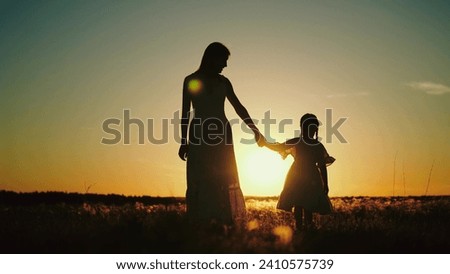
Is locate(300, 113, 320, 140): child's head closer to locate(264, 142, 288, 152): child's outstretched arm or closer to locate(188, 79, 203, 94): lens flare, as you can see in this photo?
locate(264, 142, 288, 152): child's outstretched arm

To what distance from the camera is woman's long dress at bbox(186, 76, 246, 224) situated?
992 cm

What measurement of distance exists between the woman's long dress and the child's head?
7.38 feet

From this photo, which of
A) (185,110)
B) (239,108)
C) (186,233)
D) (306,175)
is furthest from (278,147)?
(186,233)

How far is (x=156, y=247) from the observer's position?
917 centimetres

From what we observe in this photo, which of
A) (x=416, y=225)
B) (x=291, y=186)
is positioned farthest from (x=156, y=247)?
(x=416, y=225)

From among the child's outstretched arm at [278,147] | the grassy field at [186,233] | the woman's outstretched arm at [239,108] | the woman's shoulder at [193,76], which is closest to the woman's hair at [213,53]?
the woman's shoulder at [193,76]

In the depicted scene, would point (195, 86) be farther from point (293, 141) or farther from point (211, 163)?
point (293, 141)

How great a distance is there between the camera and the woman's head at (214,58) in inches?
382

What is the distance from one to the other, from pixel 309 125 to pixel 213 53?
301cm

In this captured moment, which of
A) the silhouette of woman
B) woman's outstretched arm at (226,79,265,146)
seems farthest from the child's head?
the silhouette of woman

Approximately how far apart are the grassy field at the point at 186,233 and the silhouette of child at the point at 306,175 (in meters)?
0.26

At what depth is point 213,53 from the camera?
9.73 m
